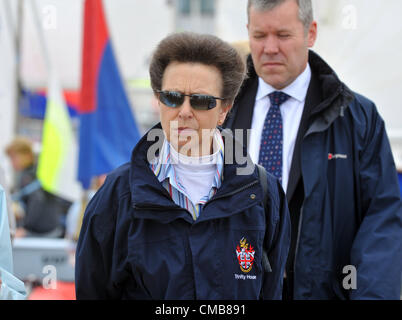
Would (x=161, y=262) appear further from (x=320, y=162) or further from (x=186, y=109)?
(x=320, y=162)

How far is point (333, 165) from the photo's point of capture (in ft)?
10.0

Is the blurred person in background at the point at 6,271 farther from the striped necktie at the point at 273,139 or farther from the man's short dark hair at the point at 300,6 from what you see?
the man's short dark hair at the point at 300,6

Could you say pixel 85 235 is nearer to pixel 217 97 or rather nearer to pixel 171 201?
pixel 171 201

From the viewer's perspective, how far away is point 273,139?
316 centimetres

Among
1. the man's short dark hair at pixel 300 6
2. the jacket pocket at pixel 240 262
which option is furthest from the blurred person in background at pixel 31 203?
the jacket pocket at pixel 240 262

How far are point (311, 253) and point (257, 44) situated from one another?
3.58 feet

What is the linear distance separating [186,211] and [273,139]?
1.11m

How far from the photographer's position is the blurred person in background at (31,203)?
754 cm

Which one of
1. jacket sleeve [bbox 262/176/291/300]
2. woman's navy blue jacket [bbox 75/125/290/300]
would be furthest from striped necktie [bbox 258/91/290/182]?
woman's navy blue jacket [bbox 75/125/290/300]

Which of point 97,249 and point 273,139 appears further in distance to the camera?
point 273,139

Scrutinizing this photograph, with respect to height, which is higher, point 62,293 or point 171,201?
point 171,201

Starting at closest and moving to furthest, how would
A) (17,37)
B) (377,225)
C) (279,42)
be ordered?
1. (377,225)
2. (279,42)
3. (17,37)

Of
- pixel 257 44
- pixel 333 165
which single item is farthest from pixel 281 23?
pixel 333 165

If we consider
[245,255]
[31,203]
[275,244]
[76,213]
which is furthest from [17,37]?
[245,255]
